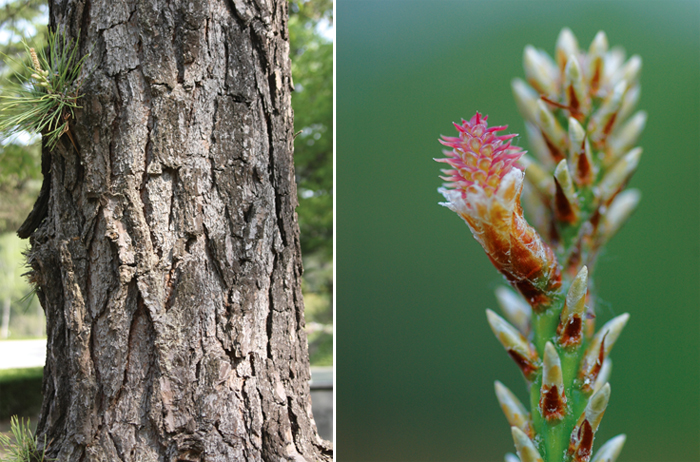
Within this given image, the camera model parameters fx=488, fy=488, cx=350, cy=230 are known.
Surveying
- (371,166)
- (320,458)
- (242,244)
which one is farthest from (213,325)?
Result: (371,166)

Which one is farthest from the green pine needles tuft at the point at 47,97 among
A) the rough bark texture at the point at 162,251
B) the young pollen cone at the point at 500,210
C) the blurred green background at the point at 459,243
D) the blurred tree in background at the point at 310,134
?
the blurred tree in background at the point at 310,134

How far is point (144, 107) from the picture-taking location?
2.72 ft

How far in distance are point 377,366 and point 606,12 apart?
129cm

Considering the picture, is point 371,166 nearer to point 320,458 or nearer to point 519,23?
point 519,23

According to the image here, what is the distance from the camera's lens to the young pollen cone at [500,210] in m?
0.41

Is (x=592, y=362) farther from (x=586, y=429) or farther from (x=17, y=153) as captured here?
(x=17, y=153)

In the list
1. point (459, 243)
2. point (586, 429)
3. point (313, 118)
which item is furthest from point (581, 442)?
point (313, 118)

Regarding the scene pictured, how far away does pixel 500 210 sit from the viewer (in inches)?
16.1

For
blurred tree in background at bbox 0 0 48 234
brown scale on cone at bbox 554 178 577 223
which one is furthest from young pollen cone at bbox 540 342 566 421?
blurred tree in background at bbox 0 0 48 234

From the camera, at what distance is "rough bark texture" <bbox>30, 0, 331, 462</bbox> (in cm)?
81

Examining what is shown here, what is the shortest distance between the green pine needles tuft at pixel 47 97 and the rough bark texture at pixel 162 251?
0.03m

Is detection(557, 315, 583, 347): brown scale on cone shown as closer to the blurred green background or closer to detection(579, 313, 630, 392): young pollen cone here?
detection(579, 313, 630, 392): young pollen cone

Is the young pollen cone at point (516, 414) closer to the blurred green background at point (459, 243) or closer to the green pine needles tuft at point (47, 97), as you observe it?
the green pine needles tuft at point (47, 97)

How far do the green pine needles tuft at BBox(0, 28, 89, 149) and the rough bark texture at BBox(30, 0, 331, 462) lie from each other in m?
0.03
